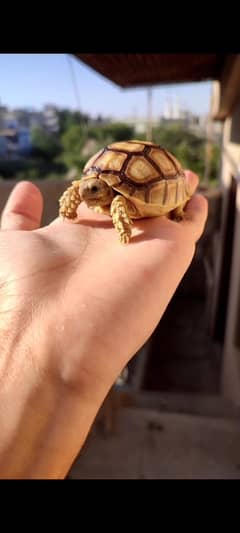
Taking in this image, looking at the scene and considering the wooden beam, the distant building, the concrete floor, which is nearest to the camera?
the concrete floor

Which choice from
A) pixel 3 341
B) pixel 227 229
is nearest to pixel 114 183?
pixel 3 341

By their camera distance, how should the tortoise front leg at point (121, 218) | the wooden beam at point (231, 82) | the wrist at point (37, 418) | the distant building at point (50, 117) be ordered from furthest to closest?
the distant building at point (50, 117) → the wooden beam at point (231, 82) → the tortoise front leg at point (121, 218) → the wrist at point (37, 418)

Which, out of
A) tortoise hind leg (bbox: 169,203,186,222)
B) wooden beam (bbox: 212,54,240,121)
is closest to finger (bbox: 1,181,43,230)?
tortoise hind leg (bbox: 169,203,186,222)

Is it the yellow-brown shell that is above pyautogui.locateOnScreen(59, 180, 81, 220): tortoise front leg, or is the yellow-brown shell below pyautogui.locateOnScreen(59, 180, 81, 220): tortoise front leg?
above

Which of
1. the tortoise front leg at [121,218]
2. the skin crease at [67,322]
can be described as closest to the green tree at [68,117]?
the tortoise front leg at [121,218]

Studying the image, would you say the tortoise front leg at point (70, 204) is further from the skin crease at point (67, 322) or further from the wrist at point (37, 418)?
the wrist at point (37, 418)

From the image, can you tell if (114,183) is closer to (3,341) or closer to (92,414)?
(3,341)

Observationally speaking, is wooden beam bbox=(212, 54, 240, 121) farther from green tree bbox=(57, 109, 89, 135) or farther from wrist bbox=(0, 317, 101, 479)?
wrist bbox=(0, 317, 101, 479)
